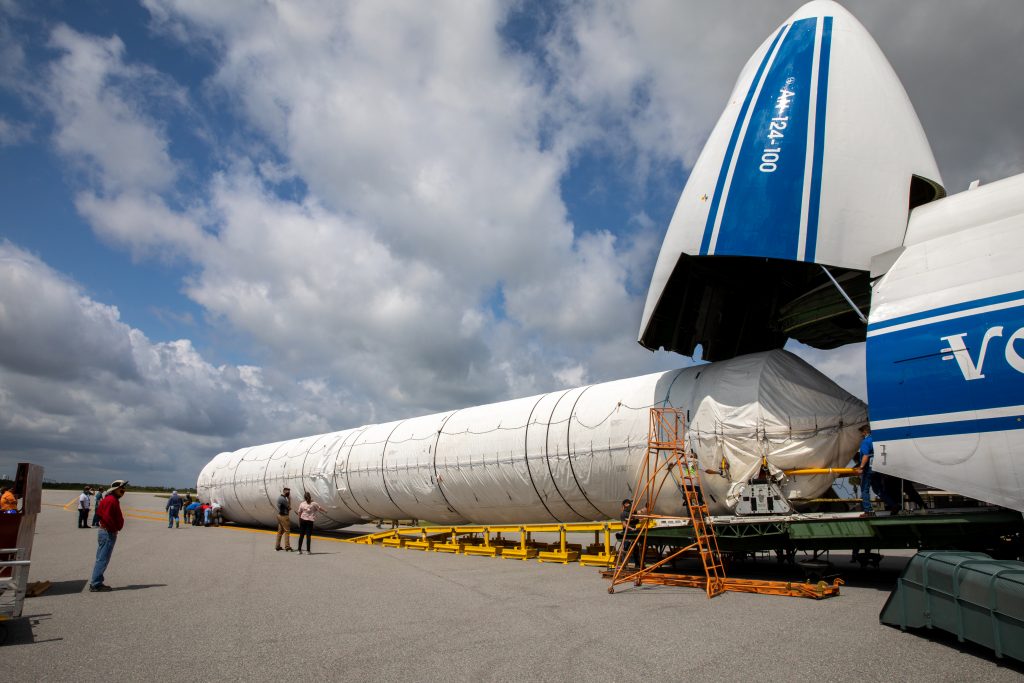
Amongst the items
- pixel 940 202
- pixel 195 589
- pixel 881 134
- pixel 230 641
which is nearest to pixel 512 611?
pixel 230 641

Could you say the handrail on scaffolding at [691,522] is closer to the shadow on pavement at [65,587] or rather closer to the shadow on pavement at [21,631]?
the shadow on pavement at [21,631]

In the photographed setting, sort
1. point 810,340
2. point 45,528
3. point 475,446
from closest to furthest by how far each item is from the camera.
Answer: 1. point 810,340
2. point 475,446
3. point 45,528

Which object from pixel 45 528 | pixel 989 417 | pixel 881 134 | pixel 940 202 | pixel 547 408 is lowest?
pixel 45 528

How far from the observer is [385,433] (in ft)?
60.4

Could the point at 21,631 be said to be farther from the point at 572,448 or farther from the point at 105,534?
the point at 572,448

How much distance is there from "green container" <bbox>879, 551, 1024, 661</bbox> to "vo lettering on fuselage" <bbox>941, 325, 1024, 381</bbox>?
2338mm

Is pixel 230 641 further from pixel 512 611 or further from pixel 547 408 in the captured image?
pixel 547 408

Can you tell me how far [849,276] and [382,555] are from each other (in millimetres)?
11980

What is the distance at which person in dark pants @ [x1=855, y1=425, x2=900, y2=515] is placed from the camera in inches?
357

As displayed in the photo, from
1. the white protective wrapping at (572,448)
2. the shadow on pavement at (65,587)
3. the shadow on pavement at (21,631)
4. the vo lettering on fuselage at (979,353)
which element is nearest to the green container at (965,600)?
the vo lettering on fuselage at (979,353)

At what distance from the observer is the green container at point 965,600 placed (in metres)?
4.98

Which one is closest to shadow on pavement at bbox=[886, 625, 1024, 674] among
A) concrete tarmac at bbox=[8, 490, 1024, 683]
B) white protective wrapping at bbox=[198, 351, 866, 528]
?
concrete tarmac at bbox=[8, 490, 1024, 683]

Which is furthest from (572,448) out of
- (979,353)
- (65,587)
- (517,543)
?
(65,587)

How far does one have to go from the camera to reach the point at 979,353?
24.0 feet
